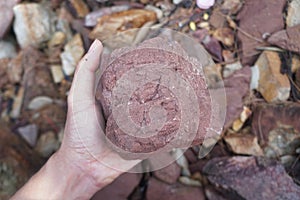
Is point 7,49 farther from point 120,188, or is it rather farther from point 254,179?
point 254,179

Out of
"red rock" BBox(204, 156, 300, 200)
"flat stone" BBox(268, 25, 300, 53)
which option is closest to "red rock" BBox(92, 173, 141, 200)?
"red rock" BBox(204, 156, 300, 200)

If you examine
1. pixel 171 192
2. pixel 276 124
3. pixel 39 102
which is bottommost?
pixel 171 192

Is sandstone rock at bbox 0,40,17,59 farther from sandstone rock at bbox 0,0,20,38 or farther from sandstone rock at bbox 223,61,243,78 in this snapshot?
sandstone rock at bbox 223,61,243,78

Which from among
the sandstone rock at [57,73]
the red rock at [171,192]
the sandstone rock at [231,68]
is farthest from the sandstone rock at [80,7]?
the red rock at [171,192]

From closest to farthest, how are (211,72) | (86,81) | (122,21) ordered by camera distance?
(86,81) → (211,72) → (122,21)

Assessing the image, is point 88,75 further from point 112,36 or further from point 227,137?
point 227,137

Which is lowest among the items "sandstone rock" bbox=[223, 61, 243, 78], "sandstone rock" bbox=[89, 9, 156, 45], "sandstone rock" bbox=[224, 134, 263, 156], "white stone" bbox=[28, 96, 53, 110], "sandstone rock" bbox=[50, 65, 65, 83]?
"sandstone rock" bbox=[224, 134, 263, 156]

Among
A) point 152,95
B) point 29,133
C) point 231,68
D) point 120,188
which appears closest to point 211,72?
point 231,68

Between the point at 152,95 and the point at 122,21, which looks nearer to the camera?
the point at 152,95
